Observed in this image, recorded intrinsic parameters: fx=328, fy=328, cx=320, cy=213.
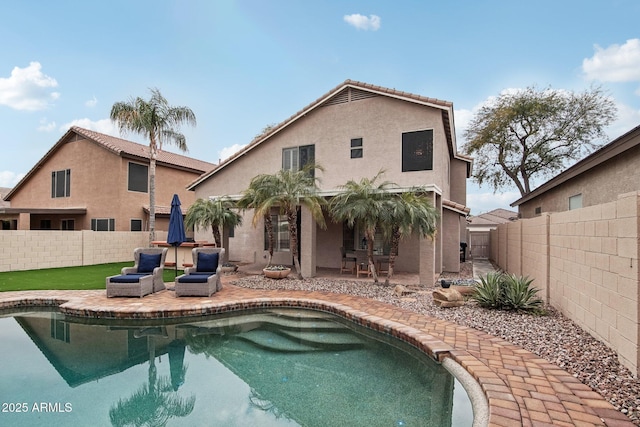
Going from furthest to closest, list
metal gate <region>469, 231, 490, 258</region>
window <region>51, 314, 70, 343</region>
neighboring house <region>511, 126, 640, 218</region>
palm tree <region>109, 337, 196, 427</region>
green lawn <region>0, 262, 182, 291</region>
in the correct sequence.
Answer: metal gate <region>469, 231, 490, 258</region> → green lawn <region>0, 262, 182, 291</region> → neighboring house <region>511, 126, 640, 218</region> → window <region>51, 314, 70, 343</region> → palm tree <region>109, 337, 196, 427</region>

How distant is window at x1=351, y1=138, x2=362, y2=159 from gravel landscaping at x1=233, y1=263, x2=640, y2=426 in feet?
21.5

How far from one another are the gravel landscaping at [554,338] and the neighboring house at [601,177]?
4.89 metres

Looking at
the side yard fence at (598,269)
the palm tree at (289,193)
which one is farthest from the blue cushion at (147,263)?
the side yard fence at (598,269)

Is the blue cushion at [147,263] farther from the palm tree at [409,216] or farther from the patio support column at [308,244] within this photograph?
the palm tree at [409,216]

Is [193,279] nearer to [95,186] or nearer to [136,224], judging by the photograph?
[136,224]

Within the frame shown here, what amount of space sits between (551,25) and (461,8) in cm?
464

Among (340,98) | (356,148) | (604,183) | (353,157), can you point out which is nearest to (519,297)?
(604,183)

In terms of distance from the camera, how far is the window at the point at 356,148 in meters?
15.1

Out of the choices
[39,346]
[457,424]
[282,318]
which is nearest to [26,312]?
[39,346]

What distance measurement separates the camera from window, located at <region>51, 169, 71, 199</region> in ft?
77.0

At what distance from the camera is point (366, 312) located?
8.29 m

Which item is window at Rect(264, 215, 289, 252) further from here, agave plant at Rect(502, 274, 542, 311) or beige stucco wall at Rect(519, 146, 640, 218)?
beige stucco wall at Rect(519, 146, 640, 218)

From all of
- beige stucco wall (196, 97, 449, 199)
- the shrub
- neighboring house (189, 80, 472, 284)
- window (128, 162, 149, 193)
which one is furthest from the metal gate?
window (128, 162, 149, 193)

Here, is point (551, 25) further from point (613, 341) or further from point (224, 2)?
point (613, 341)
